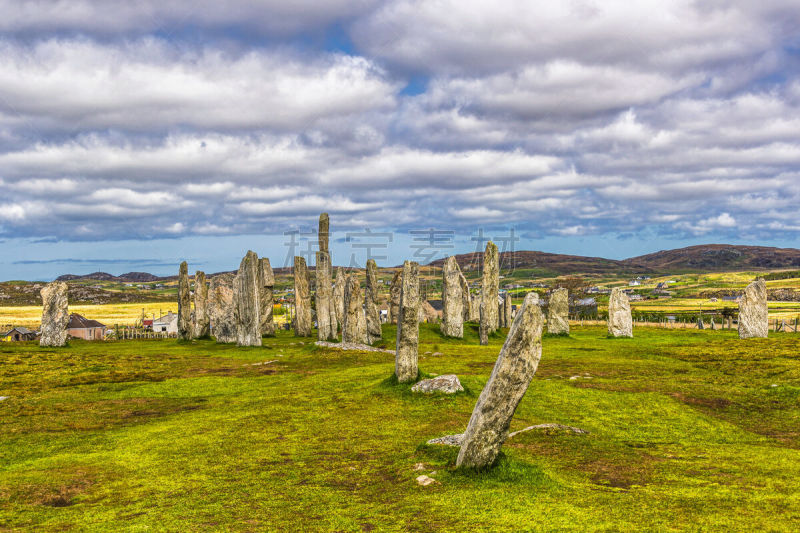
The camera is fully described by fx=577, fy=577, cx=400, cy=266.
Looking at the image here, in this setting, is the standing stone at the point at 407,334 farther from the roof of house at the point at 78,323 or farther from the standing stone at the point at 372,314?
the roof of house at the point at 78,323

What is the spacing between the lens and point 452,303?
41438 millimetres

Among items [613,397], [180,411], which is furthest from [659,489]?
[180,411]

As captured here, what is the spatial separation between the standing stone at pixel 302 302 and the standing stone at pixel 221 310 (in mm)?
5107

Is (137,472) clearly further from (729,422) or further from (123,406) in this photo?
(729,422)

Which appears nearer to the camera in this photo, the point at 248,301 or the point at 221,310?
the point at 248,301

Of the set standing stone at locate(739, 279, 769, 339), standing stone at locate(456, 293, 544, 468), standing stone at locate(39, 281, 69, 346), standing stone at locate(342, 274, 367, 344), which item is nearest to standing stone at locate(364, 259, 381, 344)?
standing stone at locate(342, 274, 367, 344)

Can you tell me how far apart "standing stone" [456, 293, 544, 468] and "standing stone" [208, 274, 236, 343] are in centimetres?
3387

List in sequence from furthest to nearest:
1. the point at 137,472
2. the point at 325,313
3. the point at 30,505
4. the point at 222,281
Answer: the point at 222,281
the point at 325,313
the point at 137,472
the point at 30,505

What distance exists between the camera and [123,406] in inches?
805

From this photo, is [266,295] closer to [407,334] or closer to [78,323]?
[78,323]

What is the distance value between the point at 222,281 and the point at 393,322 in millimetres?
16390

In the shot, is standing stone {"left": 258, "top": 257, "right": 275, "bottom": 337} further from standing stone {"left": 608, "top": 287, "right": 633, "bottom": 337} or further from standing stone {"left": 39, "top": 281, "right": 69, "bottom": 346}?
standing stone {"left": 608, "top": 287, "right": 633, "bottom": 337}

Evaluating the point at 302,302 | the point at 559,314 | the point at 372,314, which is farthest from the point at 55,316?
the point at 559,314

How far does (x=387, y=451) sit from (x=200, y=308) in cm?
3473
